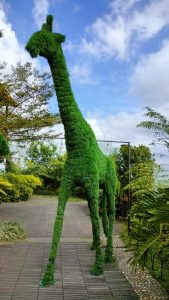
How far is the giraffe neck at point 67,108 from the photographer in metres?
5.87

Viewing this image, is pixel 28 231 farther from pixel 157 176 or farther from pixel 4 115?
pixel 4 115

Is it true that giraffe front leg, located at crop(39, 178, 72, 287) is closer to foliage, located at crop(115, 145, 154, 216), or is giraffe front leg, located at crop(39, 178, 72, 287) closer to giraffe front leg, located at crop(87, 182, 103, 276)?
giraffe front leg, located at crop(87, 182, 103, 276)

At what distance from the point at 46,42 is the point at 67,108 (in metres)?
0.94

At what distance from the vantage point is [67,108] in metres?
5.92

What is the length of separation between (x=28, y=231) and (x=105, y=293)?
219 inches

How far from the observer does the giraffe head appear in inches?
216

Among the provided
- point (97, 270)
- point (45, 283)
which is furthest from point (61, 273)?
point (45, 283)

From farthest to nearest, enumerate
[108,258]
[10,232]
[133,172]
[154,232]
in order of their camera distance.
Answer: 1. [133,172]
2. [10,232]
3. [108,258]
4. [154,232]

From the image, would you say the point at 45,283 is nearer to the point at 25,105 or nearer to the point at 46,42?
the point at 46,42

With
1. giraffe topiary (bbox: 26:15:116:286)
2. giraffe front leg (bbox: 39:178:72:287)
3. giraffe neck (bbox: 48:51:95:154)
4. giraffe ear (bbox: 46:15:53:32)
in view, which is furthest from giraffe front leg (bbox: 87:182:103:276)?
giraffe ear (bbox: 46:15:53:32)

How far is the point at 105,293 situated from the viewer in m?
5.30

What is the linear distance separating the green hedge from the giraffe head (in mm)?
12416

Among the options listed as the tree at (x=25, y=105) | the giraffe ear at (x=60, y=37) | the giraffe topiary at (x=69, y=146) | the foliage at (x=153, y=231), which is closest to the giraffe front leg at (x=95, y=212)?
the giraffe topiary at (x=69, y=146)

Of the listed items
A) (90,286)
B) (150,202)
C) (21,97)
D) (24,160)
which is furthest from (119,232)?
(24,160)
